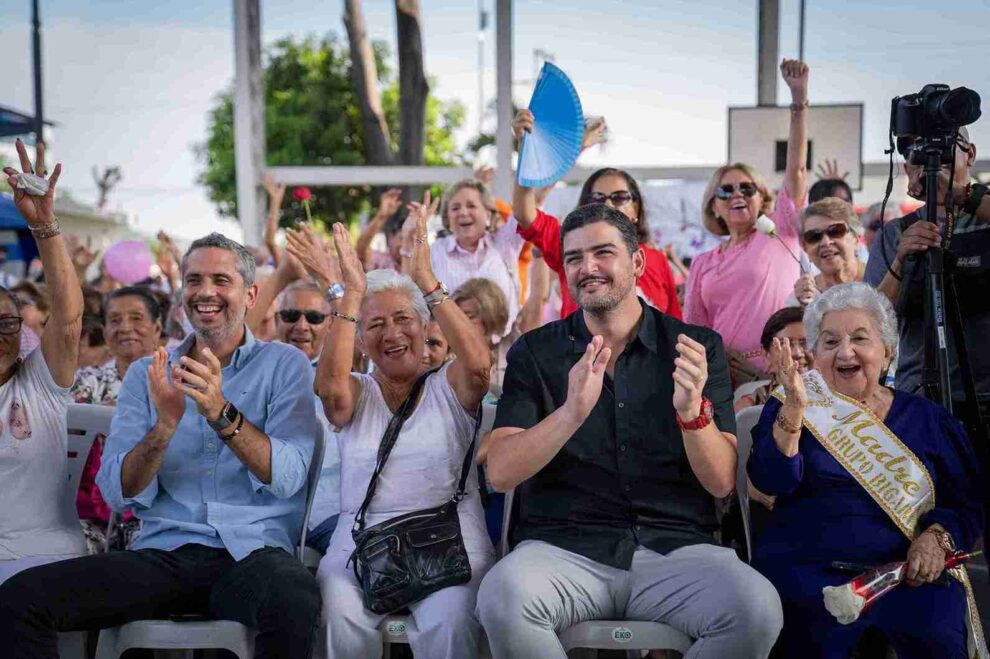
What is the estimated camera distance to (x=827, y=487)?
3.31 m

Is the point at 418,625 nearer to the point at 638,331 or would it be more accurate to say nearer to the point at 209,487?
the point at 209,487

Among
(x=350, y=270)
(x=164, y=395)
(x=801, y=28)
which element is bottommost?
(x=164, y=395)

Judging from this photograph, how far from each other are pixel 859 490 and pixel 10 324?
9.23 feet

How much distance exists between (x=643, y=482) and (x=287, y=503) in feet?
3.94

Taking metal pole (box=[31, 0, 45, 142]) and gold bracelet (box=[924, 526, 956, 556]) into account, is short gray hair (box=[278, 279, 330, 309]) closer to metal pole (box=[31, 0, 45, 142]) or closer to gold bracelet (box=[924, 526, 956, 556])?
gold bracelet (box=[924, 526, 956, 556])

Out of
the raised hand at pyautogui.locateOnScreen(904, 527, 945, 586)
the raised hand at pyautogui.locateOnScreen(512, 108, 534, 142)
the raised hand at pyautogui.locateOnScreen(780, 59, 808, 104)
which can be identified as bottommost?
the raised hand at pyautogui.locateOnScreen(904, 527, 945, 586)

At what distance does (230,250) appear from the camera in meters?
3.85

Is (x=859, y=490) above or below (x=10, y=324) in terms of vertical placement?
below

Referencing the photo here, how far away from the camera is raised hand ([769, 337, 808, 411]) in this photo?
308 cm

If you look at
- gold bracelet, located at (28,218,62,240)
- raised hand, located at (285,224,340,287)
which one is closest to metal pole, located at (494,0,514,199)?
raised hand, located at (285,224,340,287)

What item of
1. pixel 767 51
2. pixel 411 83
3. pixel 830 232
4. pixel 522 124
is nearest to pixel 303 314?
pixel 522 124

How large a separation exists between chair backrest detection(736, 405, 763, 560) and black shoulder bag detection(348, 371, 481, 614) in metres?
0.92

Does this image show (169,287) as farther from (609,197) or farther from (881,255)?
(881,255)

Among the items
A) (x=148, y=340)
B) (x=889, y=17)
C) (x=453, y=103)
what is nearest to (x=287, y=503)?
(x=148, y=340)
